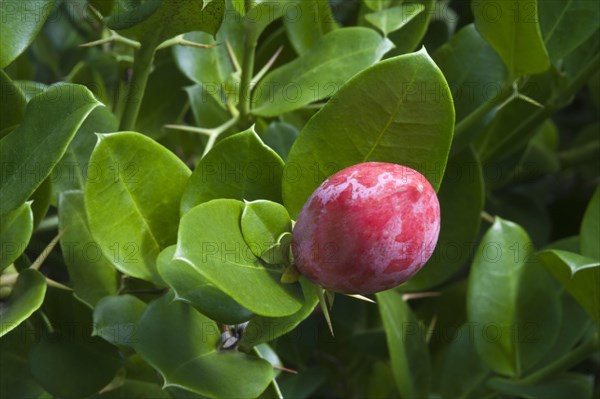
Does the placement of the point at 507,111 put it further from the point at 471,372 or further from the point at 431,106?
the point at 431,106

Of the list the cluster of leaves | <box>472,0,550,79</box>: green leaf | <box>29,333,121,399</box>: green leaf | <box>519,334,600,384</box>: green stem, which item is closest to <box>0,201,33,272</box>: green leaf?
the cluster of leaves

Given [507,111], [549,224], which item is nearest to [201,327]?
[507,111]

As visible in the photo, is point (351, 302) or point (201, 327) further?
point (351, 302)

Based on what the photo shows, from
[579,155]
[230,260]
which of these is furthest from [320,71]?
[579,155]

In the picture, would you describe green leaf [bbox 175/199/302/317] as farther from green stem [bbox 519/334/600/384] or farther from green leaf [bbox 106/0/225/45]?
green stem [bbox 519/334/600/384]

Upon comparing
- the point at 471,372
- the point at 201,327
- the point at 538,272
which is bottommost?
the point at 471,372

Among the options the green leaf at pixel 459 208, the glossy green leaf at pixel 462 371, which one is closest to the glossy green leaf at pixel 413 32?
the green leaf at pixel 459 208

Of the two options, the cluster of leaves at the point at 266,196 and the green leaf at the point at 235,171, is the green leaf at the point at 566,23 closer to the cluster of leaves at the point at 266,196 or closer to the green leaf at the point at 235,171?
the cluster of leaves at the point at 266,196
